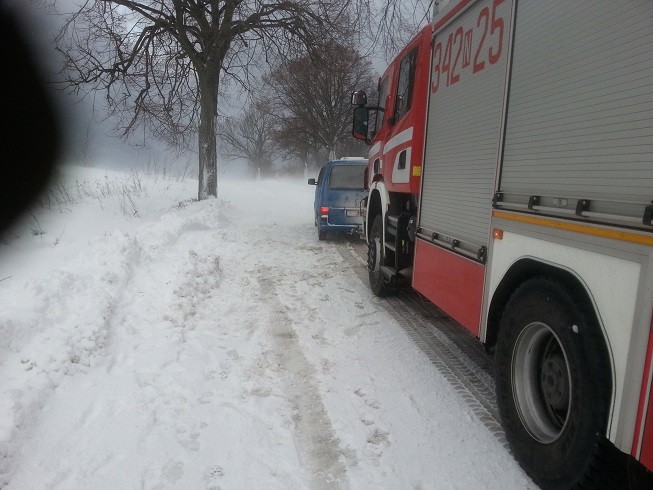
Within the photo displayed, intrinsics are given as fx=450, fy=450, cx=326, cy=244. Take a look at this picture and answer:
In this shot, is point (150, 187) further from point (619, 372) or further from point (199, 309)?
point (619, 372)

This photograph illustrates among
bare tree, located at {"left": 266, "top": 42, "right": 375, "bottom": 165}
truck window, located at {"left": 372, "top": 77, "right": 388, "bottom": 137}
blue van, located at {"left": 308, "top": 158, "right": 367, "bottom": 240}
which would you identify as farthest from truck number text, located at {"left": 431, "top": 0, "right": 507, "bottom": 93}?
bare tree, located at {"left": 266, "top": 42, "right": 375, "bottom": 165}

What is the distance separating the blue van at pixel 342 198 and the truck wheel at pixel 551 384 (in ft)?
26.7

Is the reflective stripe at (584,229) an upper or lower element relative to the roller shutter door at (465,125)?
lower

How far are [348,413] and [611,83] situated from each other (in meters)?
2.47

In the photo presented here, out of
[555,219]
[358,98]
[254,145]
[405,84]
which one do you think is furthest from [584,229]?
[254,145]

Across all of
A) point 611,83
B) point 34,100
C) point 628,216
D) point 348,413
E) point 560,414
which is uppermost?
point 34,100

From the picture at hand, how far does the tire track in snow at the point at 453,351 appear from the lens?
331cm

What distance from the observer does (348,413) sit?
3135 millimetres

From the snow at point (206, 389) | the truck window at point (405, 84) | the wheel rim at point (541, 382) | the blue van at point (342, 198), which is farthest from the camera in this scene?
the blue van at point (342, 198)

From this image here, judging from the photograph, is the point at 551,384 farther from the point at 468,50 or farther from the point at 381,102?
the point at 381,102

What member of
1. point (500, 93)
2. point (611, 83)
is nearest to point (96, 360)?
point (500, 93)

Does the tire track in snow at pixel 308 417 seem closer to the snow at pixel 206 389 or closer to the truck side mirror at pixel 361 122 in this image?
the snow at pixel 206 389

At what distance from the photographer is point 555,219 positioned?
2.29 meters

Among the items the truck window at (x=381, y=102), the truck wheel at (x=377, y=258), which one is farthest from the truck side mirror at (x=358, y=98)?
the truck wheel at (x=377, y=258)
